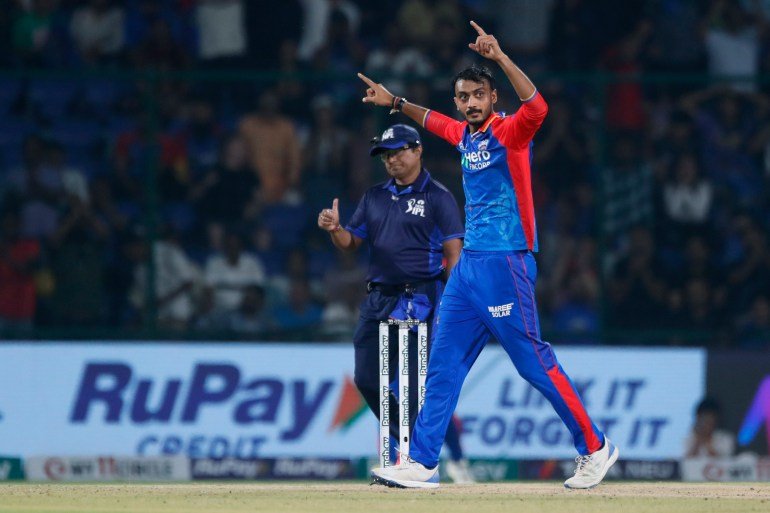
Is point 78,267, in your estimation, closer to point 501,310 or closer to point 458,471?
point 458,471

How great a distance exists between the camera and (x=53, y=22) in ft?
51.3

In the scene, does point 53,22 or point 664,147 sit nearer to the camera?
point 664,147

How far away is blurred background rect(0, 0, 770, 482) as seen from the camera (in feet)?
45.0

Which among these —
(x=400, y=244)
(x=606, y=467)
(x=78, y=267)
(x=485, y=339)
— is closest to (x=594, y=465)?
(x=606, y=467)

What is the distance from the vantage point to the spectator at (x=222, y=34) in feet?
51.7

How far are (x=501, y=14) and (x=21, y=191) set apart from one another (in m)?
5.22

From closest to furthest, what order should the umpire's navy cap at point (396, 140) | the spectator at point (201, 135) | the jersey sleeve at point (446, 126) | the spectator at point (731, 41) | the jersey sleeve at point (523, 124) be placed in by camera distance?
the jersey sleeve at point (523, 124)
the jersey sleeve at point (446, 126)
the umpire's navy cap at point (396, 140)
the spectator at point (201, 135)
the spectator at point (731, 41)

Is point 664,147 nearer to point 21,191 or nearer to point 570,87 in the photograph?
point 570,87

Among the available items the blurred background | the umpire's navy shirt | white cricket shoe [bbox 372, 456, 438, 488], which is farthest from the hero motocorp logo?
white cricket shoe [bbox 372, 456, 438, 488]

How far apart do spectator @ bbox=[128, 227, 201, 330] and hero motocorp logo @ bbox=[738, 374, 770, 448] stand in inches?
185

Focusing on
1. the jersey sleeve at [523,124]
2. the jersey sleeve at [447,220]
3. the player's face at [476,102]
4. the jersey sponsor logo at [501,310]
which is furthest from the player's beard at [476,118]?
the jersey sleeve at [447,220]

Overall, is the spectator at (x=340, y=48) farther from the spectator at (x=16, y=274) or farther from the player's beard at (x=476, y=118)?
the player's beard at (x=476, y=118)

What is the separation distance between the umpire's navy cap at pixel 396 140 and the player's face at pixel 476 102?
124 centimetres

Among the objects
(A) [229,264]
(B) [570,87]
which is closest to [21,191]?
(A) [229,264]
